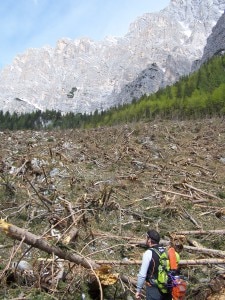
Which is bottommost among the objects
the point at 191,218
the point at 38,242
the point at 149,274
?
the point at 191,218

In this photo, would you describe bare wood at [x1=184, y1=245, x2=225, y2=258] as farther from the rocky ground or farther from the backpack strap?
the backpack strap

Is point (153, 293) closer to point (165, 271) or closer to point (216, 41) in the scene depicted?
point (165, 271)

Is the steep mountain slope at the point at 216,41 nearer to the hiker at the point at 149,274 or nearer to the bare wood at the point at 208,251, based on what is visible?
the bare wood at the point at 208,251

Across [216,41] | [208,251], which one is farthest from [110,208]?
[216,41]

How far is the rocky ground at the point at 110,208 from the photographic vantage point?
22.7 ft

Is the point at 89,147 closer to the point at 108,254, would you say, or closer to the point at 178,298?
the point at 108,254

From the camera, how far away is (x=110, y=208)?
11297 millimetres

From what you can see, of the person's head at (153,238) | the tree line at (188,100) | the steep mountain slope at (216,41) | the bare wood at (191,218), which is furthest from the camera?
the steep mountain slope at (216,41)

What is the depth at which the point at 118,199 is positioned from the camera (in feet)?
41.5

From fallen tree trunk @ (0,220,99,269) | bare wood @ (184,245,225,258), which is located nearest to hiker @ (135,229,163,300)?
fallen tree trunk @ (0,220,99,269)

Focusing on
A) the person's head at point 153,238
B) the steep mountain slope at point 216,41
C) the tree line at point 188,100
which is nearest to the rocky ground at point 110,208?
the person's head at point 153,238

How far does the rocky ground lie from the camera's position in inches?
273

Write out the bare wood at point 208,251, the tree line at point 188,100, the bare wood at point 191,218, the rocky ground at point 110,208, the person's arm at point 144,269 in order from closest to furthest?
the person's arm at point 144,269, the rocky ground at point 110,208, the bare wood at point 208,251, the bare wood at point 191,218, the tree line at point 188,100

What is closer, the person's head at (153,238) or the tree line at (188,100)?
the person's head at (153,238)
